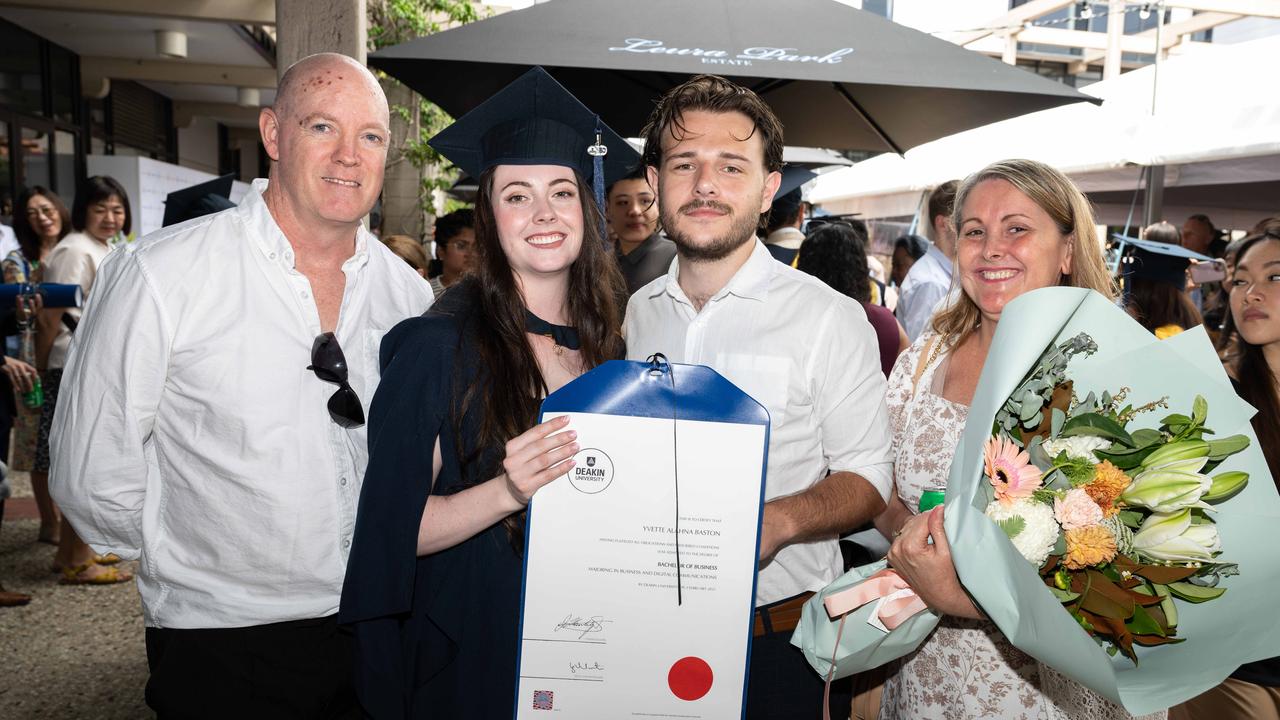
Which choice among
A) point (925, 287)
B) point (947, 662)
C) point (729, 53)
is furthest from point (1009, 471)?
point (925, 287)

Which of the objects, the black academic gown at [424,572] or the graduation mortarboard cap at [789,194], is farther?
the graduation mortarboard cap at [789,194]

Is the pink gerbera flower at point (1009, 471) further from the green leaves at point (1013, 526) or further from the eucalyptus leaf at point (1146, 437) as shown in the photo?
the eucalyptus leaf at point (1146, 437)

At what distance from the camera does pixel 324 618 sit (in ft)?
6.59

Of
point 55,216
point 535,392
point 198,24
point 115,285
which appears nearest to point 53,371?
point 55,216

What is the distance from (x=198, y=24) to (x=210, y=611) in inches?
410

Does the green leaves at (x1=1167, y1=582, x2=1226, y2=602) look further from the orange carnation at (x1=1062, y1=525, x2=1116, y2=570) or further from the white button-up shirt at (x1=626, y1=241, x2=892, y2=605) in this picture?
the white button-up shirt at (x1=626, y1=241, x2=892, y2=605)

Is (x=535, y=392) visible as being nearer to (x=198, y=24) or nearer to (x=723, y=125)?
(x=723, y=125)

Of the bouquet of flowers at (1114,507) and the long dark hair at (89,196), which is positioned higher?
the long dark hair at (89,196)

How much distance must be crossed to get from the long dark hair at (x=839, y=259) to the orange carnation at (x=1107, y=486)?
10.3 feet

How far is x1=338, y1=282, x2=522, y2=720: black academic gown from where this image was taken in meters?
1.58

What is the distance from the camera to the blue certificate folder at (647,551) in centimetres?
151

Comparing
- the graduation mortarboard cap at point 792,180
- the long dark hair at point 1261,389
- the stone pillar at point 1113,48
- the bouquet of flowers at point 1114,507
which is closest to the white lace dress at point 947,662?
the bouquet of flowers at point 1114,507

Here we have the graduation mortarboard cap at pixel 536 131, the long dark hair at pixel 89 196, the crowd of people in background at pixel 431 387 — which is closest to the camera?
the crowd of people in background at pixel 431 387

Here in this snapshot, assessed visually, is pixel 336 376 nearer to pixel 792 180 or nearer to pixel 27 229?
pixel 792 180
